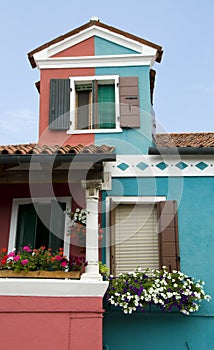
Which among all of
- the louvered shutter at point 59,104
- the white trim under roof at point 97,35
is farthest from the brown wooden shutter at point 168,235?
the white trim under roof at point 97,35

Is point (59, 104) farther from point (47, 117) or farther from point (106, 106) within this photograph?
point (106, 106)

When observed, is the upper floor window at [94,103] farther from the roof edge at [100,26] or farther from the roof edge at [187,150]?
the roof edge at [187,150]

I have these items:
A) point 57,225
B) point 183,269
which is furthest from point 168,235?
point 57,225

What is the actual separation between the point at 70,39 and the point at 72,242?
5.12 meters

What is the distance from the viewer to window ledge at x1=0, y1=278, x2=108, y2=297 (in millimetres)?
5926

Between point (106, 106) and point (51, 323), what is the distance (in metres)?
5.14

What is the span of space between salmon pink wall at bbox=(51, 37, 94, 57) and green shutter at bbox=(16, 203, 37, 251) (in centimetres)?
398

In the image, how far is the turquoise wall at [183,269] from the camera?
707 cm

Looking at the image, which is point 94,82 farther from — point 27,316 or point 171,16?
point 27,316

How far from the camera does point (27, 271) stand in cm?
624

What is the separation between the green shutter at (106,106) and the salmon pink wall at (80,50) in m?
0.92

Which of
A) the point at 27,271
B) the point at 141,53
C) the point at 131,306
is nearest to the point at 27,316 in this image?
the point at 27,271

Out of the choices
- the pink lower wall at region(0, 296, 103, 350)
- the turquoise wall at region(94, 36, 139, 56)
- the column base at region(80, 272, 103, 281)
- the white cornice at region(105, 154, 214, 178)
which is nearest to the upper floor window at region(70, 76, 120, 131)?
the turquoise wall at region(94, 36, 139, 56)

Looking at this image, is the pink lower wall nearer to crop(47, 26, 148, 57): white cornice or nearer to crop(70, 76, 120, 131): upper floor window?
crop(70, 76, 120, 131): upper floor window
